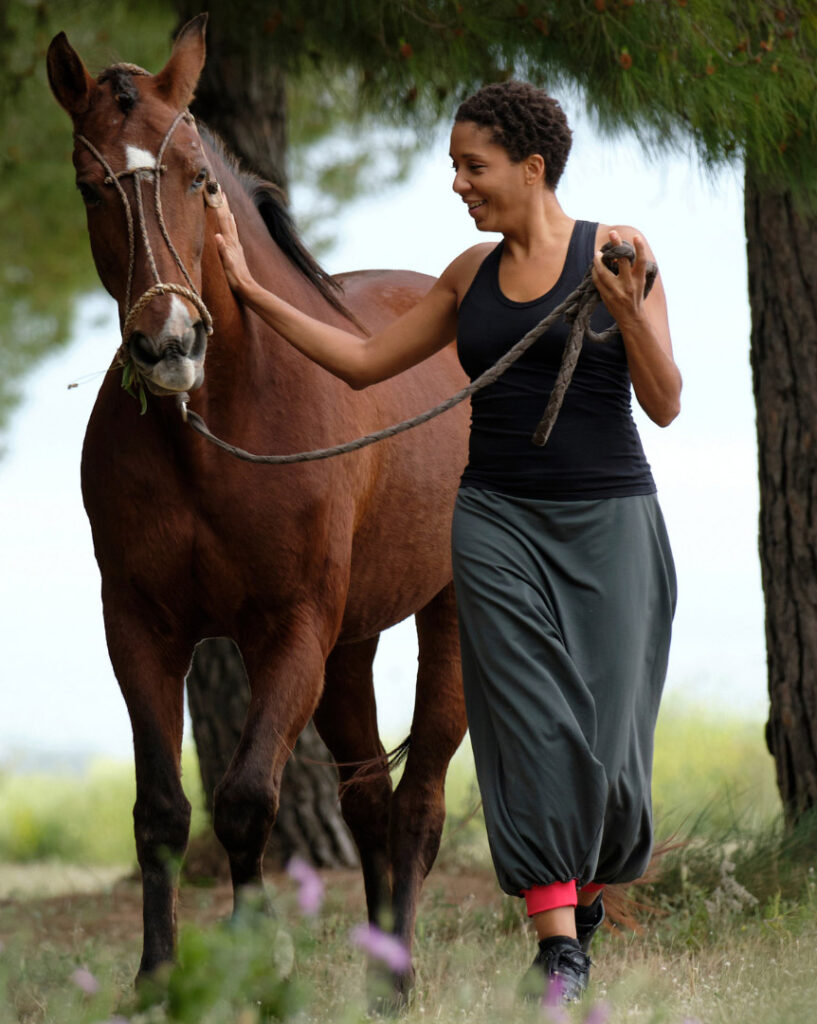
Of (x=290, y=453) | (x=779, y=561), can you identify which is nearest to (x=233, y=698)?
(x=779, y=561)

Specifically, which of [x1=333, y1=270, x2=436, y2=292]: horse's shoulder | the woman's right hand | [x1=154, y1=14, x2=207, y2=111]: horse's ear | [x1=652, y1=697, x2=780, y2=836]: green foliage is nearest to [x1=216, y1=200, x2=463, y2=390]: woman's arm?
the woman's right hand

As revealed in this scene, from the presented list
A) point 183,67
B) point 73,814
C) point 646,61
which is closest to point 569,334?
point 183,67

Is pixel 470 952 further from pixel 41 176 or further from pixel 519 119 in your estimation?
pixel 41 176

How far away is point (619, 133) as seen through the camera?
15.9 ft

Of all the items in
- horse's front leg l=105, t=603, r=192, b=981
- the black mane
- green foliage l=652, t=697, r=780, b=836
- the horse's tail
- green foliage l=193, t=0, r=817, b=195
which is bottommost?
green foliage l=652, t=697, r=780, b=836

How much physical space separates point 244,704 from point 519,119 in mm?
3845

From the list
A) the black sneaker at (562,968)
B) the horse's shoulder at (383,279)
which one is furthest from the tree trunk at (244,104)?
the black sneaker at (562,968)

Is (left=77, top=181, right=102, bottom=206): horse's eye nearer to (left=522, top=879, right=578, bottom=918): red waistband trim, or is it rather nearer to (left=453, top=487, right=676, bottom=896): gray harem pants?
(left=453, top=487, right=676, bottom=896): gray harem pants

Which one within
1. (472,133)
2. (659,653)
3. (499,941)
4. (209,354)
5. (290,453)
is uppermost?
(472,133)

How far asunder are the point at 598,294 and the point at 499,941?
8.05ft

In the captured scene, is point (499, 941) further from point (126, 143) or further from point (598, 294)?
point (126, 143)

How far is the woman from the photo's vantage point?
296 cm

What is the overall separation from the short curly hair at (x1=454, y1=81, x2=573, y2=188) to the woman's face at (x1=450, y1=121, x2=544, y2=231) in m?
0.02

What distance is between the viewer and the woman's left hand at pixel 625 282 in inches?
108
